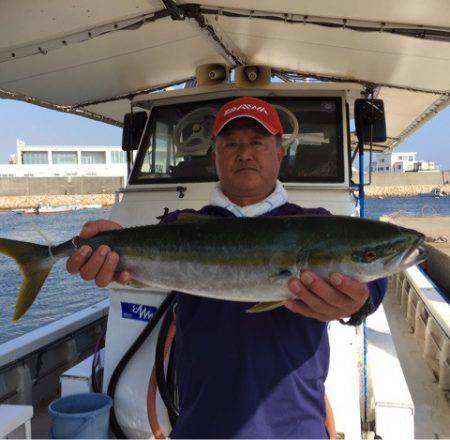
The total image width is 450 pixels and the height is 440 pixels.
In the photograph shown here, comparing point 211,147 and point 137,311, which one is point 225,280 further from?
point 211,147

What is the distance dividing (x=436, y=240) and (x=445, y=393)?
34.1ft

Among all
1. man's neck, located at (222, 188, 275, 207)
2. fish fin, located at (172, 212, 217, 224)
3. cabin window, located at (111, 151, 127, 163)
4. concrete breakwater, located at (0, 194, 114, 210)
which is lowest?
fish fin, located at (172, 212, 217, 224)

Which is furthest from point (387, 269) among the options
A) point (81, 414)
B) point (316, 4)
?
point (81, 414)

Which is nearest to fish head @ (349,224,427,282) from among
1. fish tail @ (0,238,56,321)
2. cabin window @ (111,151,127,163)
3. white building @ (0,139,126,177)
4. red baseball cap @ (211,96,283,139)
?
red baseball cap @ (211,96,283,139)

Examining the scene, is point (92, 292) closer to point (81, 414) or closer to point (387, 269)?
point (81, 414)

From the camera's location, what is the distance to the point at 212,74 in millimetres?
4664

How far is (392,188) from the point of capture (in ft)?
334

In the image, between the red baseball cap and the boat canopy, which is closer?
the red baseball cap

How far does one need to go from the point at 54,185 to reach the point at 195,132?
7528cm

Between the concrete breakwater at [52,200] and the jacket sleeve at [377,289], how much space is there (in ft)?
223

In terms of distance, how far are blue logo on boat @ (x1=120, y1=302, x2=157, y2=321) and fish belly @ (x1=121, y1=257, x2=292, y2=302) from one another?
1601 mm

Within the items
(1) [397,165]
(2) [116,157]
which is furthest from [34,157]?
(1) [397,165]

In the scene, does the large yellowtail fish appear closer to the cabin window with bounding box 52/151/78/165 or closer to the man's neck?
the man's neck

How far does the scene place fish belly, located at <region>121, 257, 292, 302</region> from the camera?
82.8 inches
